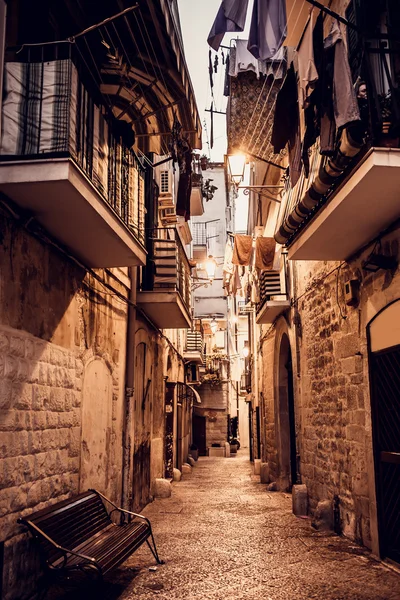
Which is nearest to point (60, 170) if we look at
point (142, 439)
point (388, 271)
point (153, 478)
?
point (388, 271)

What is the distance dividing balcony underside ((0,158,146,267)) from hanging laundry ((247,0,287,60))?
11.4 ft

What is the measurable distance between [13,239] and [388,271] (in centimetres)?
415

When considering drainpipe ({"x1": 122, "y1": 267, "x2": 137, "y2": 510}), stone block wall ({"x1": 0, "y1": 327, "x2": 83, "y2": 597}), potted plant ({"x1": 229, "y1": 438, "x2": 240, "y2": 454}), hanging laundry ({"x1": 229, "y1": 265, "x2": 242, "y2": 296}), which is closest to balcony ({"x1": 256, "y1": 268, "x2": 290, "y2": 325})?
drainpipe ({"x1": 122, "y1": 267, "x2": 137, "y2": 510})

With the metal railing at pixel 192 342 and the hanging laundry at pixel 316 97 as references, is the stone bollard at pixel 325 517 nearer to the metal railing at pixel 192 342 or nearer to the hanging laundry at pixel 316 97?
the hanging laundry at pixel 316 97

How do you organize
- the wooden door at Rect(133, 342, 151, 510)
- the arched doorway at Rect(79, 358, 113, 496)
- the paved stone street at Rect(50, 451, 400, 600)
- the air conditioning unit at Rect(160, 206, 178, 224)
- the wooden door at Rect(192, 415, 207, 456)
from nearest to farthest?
the paved stone street at Rect(50, 451, 400, 600) → the arched doorway at Rect(79, 358, 113, 496) → the wooden door at Rect(133, 342, 151, 510) → the air conditioning unit at Rect(160, 206, 178, 224) → the wooden door at Rect(192, 415, 207, 456)

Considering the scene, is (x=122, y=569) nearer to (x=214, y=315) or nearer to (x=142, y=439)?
(x=142, y=439)

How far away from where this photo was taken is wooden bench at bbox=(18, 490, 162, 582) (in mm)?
4820

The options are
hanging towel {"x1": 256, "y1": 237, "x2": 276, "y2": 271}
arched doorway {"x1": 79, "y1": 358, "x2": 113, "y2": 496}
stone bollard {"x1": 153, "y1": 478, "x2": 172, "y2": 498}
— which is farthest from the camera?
hanging towel {"x1": 256, "y1": 237, "x2": 276, "y2": 271}

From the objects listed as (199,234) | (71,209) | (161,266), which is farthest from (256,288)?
(199,234)

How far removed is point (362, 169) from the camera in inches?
211

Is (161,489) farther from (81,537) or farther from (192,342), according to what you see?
(192,342)

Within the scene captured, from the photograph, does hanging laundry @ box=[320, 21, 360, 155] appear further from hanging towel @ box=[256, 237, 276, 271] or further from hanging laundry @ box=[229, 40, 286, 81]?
hanging towel @ box=[256, 237, 276, 271]

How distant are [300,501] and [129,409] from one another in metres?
3.40

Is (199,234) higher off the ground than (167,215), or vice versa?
(199,234)
